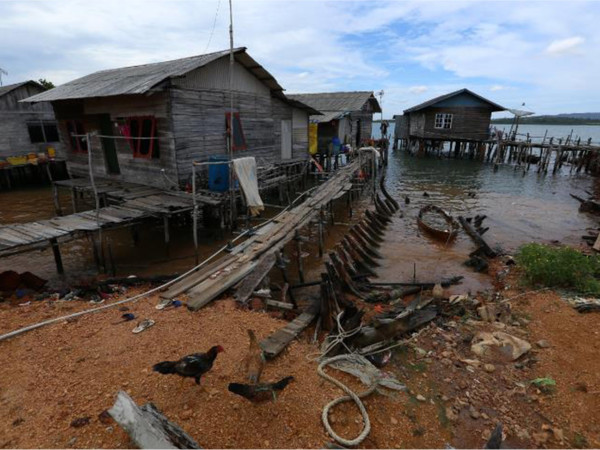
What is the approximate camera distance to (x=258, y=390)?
4.45 meters

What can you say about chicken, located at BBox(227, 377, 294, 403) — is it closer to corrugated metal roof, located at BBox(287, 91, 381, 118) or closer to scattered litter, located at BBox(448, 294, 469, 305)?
scattered litter, located at BBox(448, 294, 469, 305)

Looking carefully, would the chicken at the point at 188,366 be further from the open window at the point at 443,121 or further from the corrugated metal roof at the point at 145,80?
the open window at the point at 443,121

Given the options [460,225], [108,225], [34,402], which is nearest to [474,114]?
[460,225]

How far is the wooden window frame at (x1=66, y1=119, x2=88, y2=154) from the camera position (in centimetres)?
1786

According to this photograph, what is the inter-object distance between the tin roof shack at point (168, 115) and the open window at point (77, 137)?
0.18 feet

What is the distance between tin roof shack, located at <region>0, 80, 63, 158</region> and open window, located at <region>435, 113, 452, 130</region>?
127ft

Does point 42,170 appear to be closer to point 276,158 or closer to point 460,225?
point 276,158

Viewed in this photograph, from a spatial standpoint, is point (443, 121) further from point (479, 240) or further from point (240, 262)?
point (240, 262)

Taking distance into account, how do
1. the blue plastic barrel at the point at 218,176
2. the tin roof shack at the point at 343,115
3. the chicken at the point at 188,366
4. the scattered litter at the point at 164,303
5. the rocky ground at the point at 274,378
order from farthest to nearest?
the tin roof shack at the point at 343,115
the blue plastic barrel at the point at 218,176
the scattered litter at the point at 164,303
the chicken at the point at 188,366
the rocky ground at the point at 274,378

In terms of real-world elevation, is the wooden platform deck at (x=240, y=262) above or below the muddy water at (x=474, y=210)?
above

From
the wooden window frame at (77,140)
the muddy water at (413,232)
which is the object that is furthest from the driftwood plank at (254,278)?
the wooden window frame at (77,140)

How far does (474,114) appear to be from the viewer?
38625 mm

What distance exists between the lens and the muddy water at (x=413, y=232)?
1213cm

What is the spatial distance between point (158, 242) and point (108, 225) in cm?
375
